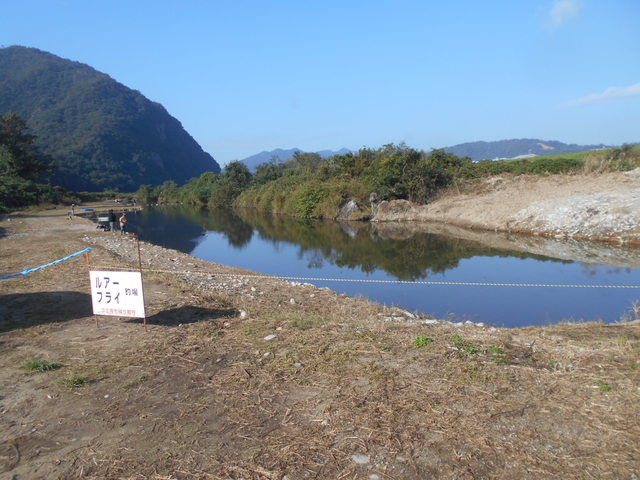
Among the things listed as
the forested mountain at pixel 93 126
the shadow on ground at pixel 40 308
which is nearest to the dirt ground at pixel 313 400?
the shadow on ground at pixel 40 308

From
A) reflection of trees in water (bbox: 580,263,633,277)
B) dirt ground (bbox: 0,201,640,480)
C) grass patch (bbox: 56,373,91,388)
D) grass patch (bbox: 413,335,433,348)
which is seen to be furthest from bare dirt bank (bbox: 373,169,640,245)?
grass patch (bbox: 56,373,91,388)

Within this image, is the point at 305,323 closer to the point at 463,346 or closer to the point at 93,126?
the point at 463,346

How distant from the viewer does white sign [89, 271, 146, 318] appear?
6.30 meters

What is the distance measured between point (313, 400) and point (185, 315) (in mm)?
3753

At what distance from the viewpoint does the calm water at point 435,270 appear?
10688mm

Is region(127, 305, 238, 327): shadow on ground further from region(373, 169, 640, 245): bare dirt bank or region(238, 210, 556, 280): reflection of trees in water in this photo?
region(373, 169, 640, 245): bare dirt bank

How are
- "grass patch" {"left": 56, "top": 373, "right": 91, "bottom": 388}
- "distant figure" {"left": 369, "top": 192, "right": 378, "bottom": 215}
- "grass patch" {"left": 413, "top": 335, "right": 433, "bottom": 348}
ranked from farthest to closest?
"distant figure" {"left": 369, "top": 192, "right": 378, "bottom": 215}, "grass patch" {"left": 413, "top": 335, "right": 433, "bottom": 348}, "grass patch" {"left": 56, "top": 373, "right": 91, "bottom": 388}

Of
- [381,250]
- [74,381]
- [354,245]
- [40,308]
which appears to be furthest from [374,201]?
[74,381]

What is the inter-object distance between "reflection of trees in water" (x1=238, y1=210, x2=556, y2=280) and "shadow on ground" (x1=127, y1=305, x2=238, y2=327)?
28.5ft

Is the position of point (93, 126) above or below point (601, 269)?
above

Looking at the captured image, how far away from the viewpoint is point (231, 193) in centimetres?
6359

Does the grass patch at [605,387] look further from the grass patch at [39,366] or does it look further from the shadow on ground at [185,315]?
the grass patch at [39,366]

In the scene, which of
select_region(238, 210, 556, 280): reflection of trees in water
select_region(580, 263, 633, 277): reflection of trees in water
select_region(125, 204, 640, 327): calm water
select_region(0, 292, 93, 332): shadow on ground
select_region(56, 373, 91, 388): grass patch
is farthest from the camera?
select_region(238, 210, 556, 280): reflection of trees in water

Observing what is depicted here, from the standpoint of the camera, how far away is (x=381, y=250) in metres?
20.9
